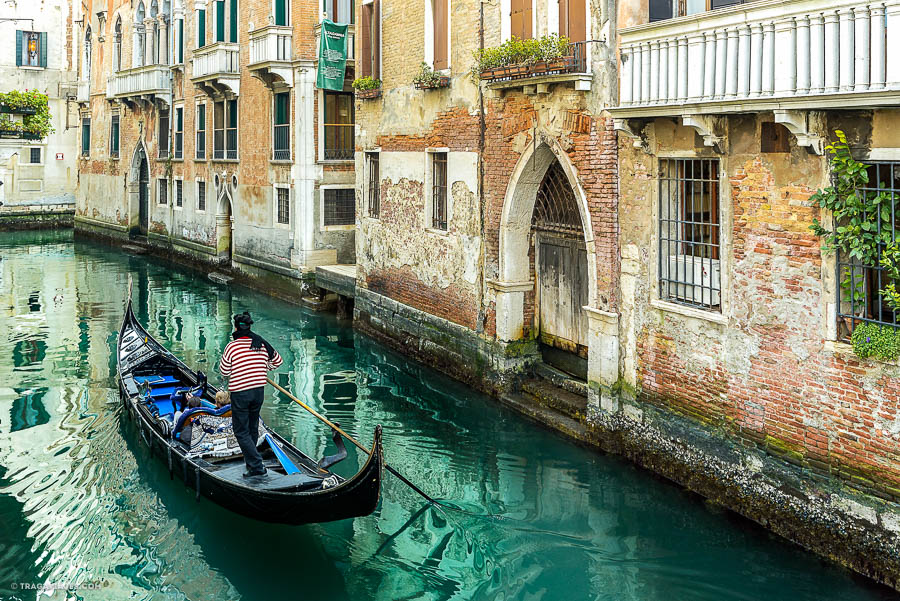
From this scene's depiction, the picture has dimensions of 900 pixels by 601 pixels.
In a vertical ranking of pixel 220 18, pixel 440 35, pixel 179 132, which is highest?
pixel 220 18

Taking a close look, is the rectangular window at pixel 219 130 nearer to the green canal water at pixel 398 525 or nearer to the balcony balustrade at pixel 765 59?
the green canal water at pixel 398 525

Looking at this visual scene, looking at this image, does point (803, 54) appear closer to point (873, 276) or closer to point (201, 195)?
point (873, 276)

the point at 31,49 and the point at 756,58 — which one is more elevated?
the point at 31,49

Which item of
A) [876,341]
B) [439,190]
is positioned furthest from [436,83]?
[876,341]

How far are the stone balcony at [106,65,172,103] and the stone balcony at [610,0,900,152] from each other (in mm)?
17147

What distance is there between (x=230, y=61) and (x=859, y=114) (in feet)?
49.1

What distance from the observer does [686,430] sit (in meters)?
7.32

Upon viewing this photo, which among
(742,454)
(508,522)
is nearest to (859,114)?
(742,454)

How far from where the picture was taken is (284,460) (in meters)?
6.87

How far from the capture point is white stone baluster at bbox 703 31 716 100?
6.60 metres

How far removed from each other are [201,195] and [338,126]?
5.42 meters

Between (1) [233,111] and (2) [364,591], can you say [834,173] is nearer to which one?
(2) [364,591]

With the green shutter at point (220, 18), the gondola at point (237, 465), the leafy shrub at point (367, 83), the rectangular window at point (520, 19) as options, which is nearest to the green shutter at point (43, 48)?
the green shutter at point (220, 18)

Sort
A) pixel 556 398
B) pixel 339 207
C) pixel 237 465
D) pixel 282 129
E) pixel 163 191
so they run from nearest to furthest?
pixel 237 465
pixel 556 398
pixel 339 207
pixel 282 129
pixel 163 191
